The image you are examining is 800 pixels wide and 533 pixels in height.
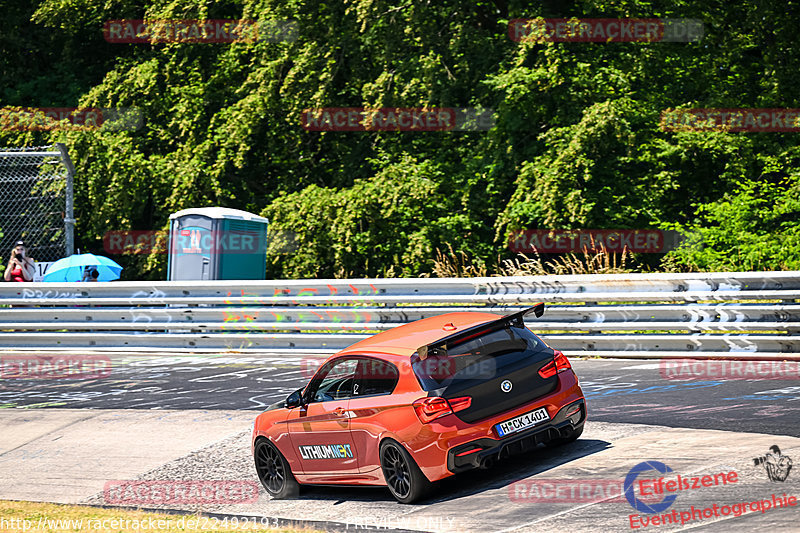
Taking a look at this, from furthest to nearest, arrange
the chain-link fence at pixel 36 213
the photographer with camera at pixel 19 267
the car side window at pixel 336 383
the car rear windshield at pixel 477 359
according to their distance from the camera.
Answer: the chain-link fence at pixel 36 213 → the photographer with camera at pixel 19 267 → the car side window at pixel 336 383 → the car rear windshield at pixel 477 359

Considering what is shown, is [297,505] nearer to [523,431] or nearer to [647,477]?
Answer: [523,431]

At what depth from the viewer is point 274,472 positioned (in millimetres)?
8695

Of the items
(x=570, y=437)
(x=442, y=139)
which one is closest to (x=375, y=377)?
(x=570, y=437)

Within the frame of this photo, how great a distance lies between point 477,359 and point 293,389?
5125 mm

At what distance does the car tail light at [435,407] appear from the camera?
24.3ft

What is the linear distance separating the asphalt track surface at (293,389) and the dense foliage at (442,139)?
19.4 ft

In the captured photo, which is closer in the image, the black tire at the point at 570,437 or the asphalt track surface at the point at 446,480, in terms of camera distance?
the asphalt track surface at the point at 446,480

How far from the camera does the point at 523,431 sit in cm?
769

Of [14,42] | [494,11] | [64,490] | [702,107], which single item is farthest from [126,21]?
[64,490]
